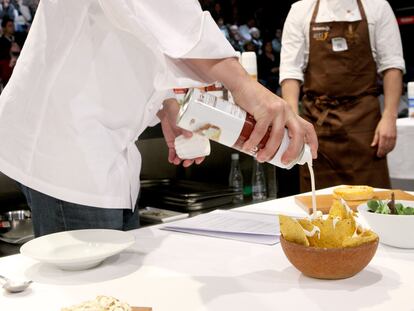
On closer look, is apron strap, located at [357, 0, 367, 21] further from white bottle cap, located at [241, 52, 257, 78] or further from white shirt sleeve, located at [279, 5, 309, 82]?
white bottle cap, located at [241, 52, 257, 78]

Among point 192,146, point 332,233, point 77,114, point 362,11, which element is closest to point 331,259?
Answer: point 332,233

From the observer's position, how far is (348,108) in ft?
9.13

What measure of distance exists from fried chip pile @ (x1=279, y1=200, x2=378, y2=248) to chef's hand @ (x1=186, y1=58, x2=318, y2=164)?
116 millimetres

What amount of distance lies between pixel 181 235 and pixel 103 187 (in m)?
0.21

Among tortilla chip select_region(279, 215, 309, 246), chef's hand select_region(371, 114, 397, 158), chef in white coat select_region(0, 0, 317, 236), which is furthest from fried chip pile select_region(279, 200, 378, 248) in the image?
chef's hand select_region(371, 114, 397, 158)

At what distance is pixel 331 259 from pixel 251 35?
3399 mm

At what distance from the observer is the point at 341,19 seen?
9.20ft

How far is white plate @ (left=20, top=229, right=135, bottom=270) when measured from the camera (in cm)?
104

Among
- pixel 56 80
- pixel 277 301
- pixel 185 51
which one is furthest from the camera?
pixel 56 80

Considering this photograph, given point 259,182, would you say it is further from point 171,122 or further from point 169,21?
point 169,21

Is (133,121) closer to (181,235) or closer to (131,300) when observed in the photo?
(181,235)

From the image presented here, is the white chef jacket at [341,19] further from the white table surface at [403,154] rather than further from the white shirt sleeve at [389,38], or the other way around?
the white table surface at [403,154]

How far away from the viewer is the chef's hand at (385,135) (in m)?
2.68

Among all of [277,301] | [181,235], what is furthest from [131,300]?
[181,235]
